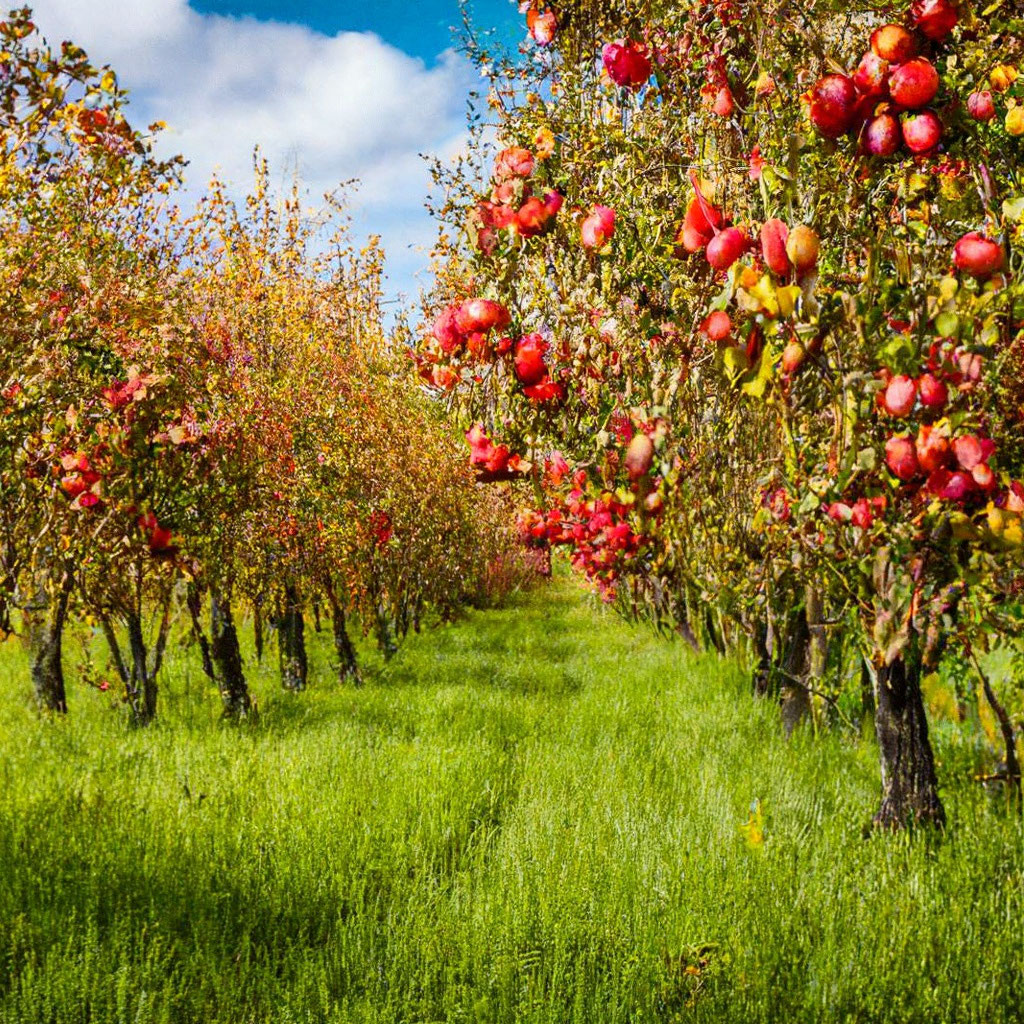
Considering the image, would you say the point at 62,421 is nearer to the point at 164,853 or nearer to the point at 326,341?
the point at 164,853

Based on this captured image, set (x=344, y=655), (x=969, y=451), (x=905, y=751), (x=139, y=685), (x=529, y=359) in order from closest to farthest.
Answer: (x=969, y=451) → (x=529, y=359) → (x=905, y=751) → (x=139, y=685) → (x=344, y=655)

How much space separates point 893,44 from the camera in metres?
1.46

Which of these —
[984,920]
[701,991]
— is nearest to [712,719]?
[984,920]

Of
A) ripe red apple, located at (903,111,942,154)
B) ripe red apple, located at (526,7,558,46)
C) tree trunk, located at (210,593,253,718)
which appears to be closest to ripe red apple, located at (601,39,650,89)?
ripe red apple, located at (526,7,558,46)

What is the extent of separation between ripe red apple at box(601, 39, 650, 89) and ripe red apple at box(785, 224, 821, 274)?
48.2 inches

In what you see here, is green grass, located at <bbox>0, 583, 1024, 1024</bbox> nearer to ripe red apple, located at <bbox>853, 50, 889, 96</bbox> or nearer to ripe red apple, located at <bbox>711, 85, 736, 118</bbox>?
ripe red apple, located at <bbox>853, 50, 889, 96</bbox>

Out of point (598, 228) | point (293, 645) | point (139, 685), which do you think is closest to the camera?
point (598, 228)

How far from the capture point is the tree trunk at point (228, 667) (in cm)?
611

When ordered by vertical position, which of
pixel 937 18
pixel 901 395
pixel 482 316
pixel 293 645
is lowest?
pixel 293 645

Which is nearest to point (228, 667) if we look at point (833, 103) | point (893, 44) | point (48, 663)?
point (48, 663)

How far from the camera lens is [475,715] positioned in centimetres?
576

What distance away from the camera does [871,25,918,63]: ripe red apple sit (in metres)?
1.45

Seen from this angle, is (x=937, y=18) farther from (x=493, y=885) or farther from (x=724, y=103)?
(x=493, y=885)

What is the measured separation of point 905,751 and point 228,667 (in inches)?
190
